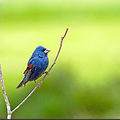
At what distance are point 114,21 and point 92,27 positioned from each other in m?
0.62

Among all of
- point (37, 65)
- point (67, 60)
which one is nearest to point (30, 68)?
point (37, 65)

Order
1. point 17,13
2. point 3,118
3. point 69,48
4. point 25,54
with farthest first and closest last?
point 17,13 → point 69,48 → point 25,54 → point 3,118

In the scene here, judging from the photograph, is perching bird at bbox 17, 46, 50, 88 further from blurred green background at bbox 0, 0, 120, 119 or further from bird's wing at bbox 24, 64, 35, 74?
blurred green background at bbox 0, 0, 120, 119

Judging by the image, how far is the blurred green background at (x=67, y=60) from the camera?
11.0 feet

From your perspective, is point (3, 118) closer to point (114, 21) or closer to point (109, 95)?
point (109, 95)

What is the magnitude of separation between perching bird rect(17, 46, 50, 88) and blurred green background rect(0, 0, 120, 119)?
165cm

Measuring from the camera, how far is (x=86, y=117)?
350cm

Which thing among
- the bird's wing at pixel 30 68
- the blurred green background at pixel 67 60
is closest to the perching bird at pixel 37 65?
the bird's wing at pixel 30 68

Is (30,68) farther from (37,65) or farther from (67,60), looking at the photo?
(67,60)

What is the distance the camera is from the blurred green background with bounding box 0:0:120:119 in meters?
3.36

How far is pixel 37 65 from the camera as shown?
1.62 metres

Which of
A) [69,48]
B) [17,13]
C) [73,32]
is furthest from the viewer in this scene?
[17,13]

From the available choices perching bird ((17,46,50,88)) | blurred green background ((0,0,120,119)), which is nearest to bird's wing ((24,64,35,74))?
perching bird ((17,46,50,88))

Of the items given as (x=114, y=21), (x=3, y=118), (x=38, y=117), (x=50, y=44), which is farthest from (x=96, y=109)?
(x=114, y=21)
